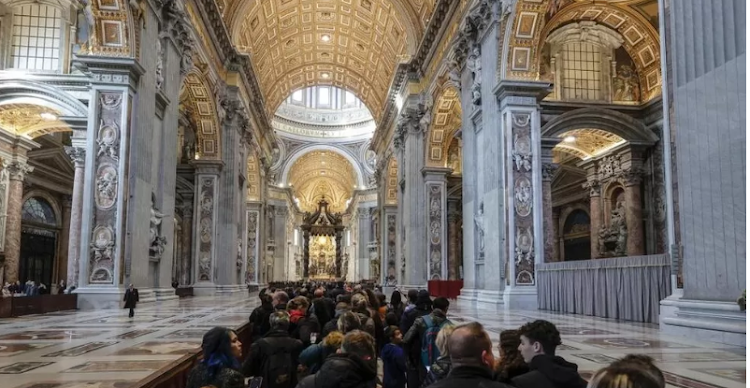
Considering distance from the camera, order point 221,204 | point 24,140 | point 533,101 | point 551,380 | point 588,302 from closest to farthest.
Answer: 1. point 551,380
2. point 588,302
3. point 533,101
4. point 24,140
5. point 221,204

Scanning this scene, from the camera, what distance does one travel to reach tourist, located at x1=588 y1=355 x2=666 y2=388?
174cm

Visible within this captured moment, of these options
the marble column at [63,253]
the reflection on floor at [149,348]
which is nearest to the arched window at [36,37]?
the reflection on floor at [149,348]

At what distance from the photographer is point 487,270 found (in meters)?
15.3

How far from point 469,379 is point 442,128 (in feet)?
69.7

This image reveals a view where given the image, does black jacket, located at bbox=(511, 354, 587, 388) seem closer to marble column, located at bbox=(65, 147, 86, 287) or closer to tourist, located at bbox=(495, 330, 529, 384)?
tourist, located at bbox=(495, 330, 529, 384)

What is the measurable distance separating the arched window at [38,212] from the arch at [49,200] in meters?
0.07

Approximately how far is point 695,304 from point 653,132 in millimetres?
11705

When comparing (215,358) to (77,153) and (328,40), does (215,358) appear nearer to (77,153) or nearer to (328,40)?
(77,153)

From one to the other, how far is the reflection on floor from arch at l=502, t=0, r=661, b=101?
6.27 meters

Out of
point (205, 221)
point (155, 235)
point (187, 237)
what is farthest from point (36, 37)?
point (187, 237)

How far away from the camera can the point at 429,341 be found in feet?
15.1

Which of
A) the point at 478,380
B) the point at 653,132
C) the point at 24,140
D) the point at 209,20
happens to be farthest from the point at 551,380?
the point at 24,140

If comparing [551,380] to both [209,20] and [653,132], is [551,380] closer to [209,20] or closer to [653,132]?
[653,132]

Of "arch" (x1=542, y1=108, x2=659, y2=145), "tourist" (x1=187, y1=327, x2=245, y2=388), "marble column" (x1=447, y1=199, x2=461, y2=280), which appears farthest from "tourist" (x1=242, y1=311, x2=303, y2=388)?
"marble column" (x1=447, y1=199, x2=461, y2=280)
